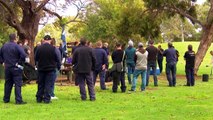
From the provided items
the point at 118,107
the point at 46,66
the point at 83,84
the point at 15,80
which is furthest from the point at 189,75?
the point at 15,80

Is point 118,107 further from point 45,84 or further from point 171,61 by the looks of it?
point 171,61

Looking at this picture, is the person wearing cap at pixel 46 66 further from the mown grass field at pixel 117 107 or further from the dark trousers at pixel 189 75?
the dark trousers at pixel 189 75

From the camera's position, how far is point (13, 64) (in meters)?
12.6

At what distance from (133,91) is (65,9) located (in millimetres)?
10439

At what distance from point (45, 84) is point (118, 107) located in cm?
227

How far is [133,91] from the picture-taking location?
651 inches

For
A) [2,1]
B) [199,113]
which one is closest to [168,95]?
[199,113]

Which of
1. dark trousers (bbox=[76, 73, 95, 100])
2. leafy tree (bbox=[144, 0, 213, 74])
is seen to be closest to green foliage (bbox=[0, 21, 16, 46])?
leafy tree (bbox=[144, 0, 213, 74])

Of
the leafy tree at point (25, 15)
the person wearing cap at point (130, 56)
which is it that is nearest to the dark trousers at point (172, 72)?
the person wearing cap at point (130, 56)

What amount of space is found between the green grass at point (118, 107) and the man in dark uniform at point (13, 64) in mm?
414

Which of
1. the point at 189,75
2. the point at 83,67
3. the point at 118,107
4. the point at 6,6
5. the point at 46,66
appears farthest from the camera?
the point at 6,6

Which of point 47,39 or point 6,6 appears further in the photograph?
point 6,6

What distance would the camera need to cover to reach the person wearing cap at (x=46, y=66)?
504 inches

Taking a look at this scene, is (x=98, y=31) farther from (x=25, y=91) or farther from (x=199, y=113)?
(x=199, y=113)
